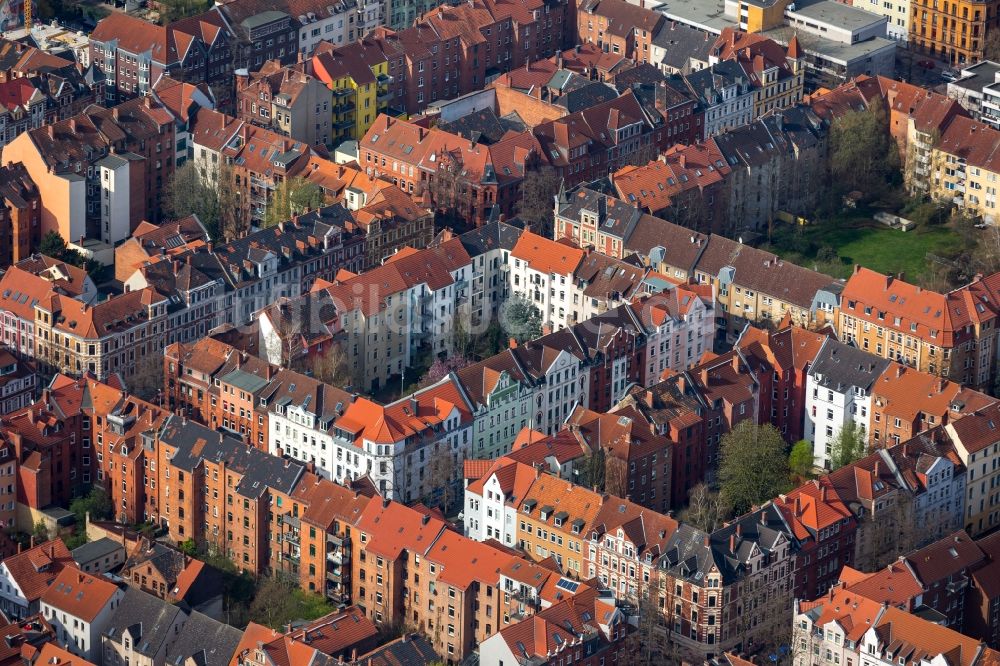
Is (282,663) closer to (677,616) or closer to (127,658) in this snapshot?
(127,658)

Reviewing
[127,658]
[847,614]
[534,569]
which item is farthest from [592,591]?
[127,658]

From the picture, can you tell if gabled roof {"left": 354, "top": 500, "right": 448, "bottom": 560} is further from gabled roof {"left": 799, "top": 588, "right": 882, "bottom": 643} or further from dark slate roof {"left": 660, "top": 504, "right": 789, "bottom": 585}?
gabled roof {"left": 799, "top": 588, "right": 882, "bottom": 643}

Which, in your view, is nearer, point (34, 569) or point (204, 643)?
point (204, 643)

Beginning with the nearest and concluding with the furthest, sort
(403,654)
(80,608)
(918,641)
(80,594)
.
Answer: (918,641), (403,654), (80,608), (80,594)

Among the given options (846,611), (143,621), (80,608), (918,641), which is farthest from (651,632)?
(80,608)

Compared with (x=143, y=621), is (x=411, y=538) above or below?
above

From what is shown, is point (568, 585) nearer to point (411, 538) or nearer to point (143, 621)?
point (411, 538)

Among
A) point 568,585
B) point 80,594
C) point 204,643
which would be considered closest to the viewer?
point 204,643
